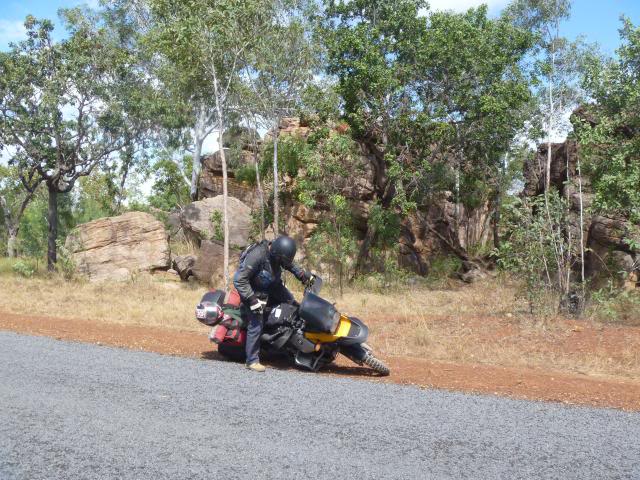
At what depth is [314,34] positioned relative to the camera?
25.4 m

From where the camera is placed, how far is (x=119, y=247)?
83.6 ft

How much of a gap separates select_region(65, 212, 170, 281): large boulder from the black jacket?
691 inches

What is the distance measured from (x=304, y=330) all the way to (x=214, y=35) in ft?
55.0

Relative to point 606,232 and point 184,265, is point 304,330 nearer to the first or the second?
point 606,232

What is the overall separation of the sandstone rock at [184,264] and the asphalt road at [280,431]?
691 inches

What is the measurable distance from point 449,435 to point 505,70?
22.6 meters

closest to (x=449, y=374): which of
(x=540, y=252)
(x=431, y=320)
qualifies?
(x=431, y=320)

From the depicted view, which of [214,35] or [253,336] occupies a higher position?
[214,35]

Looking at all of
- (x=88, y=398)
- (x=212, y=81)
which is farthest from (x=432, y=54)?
(x=88, y=398)

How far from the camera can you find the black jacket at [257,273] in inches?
313

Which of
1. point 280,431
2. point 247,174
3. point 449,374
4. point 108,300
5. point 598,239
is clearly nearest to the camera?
point 280,431

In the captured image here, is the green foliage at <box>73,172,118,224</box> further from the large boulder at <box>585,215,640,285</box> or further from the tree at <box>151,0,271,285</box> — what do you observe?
the large boulder at <box>585,215,640,285</box>

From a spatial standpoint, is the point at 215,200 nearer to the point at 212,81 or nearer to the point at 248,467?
the point at 212,81

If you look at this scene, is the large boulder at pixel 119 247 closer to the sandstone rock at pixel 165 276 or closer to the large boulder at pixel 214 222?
the sandstone rock at pixel 165 276
